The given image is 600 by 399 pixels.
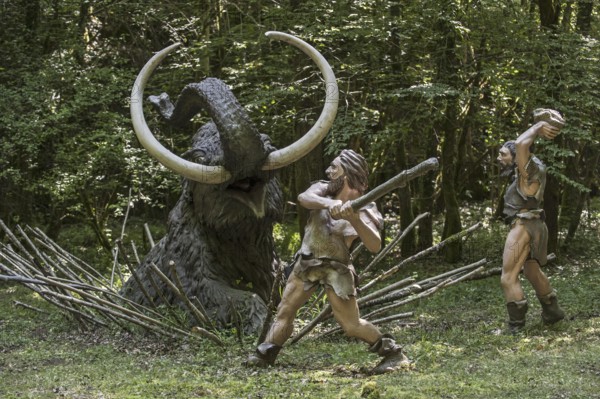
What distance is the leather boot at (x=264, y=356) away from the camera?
587 centimetres

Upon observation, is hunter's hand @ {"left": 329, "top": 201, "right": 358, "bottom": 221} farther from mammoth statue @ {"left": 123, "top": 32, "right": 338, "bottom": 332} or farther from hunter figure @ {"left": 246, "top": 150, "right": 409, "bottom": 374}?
mammoth statue @ {"left": 123, "top": 32, "right": 338, "bottom": 332}

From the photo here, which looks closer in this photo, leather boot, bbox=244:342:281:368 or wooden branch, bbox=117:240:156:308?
leather boot, bbox=244:342:281:368

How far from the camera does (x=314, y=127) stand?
651 cm

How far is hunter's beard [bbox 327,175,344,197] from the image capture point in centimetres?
589

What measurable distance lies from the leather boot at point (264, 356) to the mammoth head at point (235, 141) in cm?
140

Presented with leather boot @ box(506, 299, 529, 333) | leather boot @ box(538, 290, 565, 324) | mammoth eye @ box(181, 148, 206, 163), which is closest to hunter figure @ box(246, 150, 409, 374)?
mammoth eye @ box(181, 148, 206, 163)

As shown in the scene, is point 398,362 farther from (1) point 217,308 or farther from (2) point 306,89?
(2) point 306,89

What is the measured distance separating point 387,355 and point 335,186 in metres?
1.09

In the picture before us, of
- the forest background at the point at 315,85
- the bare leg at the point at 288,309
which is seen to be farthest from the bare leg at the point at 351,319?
the forest background at the point at 315,85

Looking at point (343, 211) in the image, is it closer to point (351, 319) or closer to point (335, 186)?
point (335, 186)

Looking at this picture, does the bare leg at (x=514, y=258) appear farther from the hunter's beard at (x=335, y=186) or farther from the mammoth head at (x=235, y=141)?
the hunter's beard at (x=335, y=186)

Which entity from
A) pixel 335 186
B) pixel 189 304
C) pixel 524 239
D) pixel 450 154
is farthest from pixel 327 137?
pixel 335 186

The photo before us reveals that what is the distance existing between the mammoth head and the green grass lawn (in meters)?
1.21

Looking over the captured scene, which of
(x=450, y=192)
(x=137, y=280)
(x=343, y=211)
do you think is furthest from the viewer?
(x=450, y=192)
